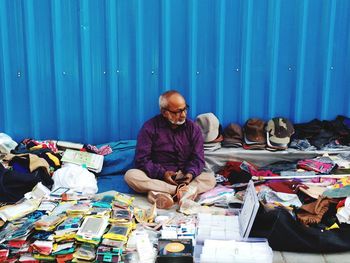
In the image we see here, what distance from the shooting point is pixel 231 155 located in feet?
15.8

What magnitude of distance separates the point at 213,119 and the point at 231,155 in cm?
43

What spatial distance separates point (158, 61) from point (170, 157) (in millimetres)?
1159

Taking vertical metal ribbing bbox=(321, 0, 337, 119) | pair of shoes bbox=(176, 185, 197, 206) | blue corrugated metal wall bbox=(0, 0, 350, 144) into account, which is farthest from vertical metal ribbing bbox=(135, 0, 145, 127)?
vertical metal ribbing bbox=(321, 0, 337, 119)

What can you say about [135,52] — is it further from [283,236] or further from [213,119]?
[283,236]

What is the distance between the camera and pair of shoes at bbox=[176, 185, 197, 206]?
405 centimetres

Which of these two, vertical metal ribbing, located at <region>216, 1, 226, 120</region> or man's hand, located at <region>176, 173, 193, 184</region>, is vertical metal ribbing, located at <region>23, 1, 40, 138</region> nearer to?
man's hand, located at <region>176, 173, 193, 184</region>

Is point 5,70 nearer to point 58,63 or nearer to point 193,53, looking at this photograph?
point 58,63

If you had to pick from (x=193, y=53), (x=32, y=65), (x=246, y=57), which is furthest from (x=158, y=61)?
(x=32, y=65)

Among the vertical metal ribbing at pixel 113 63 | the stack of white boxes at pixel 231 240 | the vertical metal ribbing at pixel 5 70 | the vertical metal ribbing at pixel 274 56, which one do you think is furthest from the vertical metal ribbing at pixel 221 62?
the vertical metal ribbing at pixel 5 70

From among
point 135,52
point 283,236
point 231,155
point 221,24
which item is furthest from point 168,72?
point 283,236

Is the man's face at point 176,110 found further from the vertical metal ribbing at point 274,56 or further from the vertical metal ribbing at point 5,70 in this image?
the vertical metal ribbing at point 5,70

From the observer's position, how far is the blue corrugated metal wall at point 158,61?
5.02 meters

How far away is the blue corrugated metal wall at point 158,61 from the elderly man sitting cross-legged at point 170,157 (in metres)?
0.70

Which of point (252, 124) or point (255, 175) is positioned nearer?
point (255, 175)
